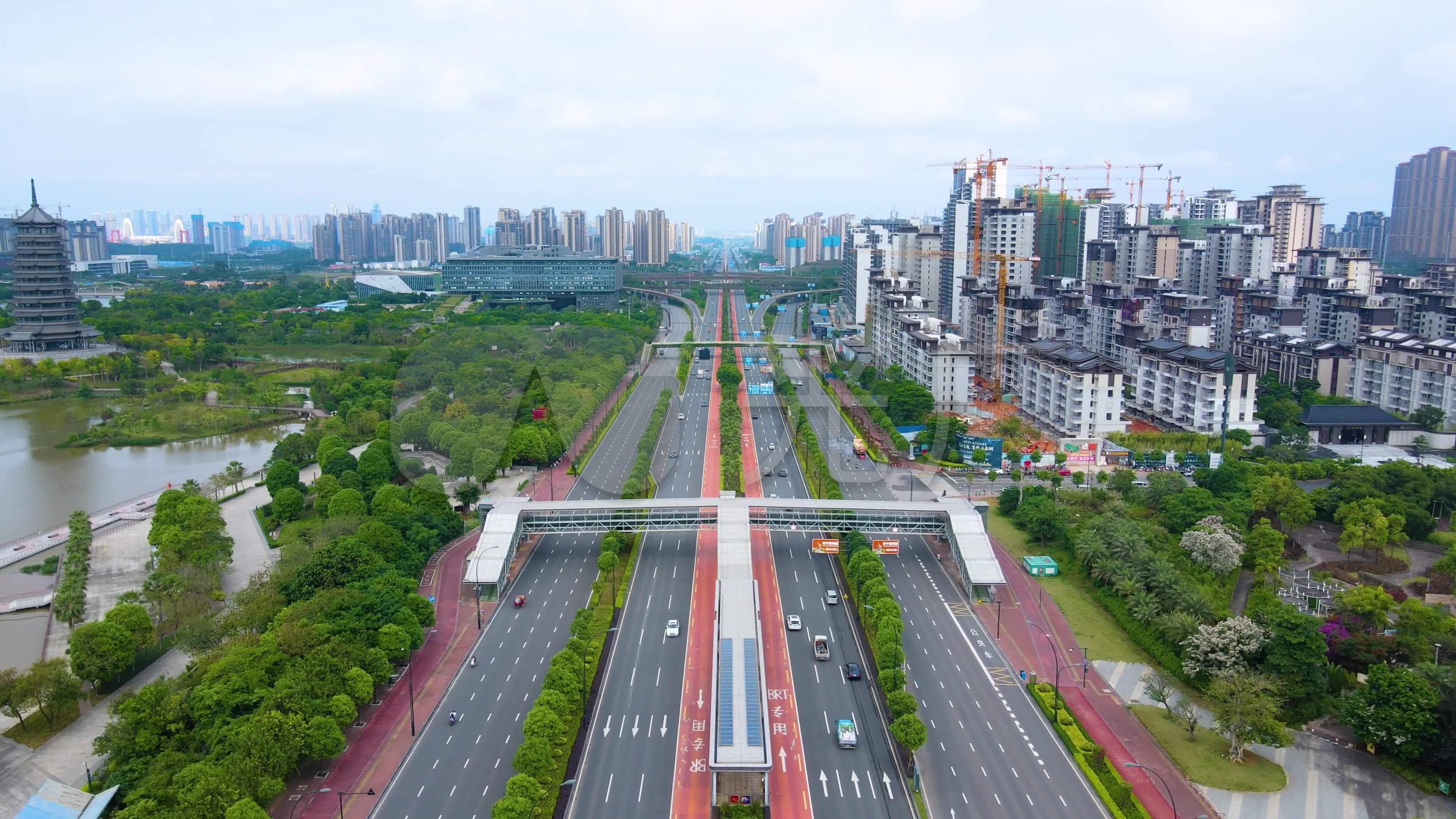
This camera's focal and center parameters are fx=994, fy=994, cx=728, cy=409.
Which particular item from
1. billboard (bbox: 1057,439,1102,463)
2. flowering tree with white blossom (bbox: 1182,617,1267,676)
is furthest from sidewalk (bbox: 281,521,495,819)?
billboard (bbox: 1057,439,1102,463)

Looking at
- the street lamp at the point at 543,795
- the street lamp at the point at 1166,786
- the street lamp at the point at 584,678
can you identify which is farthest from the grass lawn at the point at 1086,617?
the street lamp at the point at 543,795

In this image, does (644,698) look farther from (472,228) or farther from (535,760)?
(472,228)

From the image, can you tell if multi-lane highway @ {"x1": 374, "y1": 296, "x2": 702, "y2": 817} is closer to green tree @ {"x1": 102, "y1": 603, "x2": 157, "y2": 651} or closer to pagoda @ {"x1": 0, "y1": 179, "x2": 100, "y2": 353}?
green tree @ {"x1": 102, "y1": 603, "x2": 157, "y2": 651}

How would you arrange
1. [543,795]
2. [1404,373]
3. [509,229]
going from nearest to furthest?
[543,795] → [1404,373] → [509,229]

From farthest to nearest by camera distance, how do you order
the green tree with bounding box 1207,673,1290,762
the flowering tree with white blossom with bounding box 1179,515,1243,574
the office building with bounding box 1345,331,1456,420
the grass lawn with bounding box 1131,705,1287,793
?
1. the office building with bounding box 1345,331,1456,420
2. the flowering tree with white blossom with bounding box 1179,515,1243,574
3. the green tree with bounding box 1207,673,1290,762
4. the grass lawn with bounding box 1131,705,1287,793

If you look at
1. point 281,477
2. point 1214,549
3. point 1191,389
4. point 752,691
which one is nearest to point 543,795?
point 752,691

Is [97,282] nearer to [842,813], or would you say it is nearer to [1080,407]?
[1080,407]
